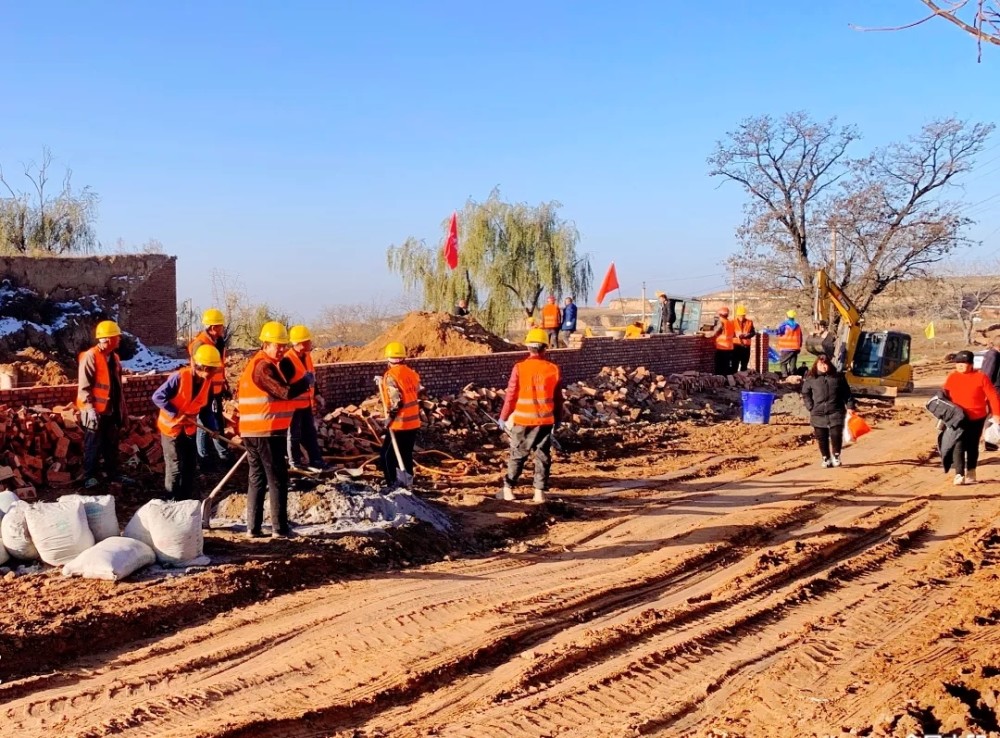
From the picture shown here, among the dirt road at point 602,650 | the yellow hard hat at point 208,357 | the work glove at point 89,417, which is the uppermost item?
the yellow hard hat at point 208,357

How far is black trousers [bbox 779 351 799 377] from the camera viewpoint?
74.5 feet

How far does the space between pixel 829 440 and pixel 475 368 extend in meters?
5.84

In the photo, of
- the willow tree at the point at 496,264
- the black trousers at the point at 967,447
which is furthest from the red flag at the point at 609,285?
the black trousers at the point at 967,447

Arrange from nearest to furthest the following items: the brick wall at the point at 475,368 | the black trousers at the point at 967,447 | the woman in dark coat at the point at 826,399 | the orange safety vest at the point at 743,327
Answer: the brick wall at the point at 475,368, the black trousers at the point at 967,447, the woman in dark coat at the point at 826,399, the orange safety vest at the point at 743,327

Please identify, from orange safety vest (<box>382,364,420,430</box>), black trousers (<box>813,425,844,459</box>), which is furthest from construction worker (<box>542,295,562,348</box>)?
orange safety vest (<box>382,364,420,430</box>)

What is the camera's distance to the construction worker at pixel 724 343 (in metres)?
21.5

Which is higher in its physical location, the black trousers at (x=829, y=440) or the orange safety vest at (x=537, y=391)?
the orange safety vest at (x=537, y=391)

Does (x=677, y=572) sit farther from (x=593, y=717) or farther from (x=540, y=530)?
(x=593, y=717)

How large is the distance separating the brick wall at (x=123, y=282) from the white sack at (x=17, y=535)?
1563 cm

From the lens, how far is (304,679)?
526cm

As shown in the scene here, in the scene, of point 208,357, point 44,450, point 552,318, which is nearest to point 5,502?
point 208,357

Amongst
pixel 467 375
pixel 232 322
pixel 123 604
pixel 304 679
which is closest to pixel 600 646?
pixel 304 679

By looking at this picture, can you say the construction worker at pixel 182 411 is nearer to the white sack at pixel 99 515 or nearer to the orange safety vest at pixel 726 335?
the white sack at pixel 99 515

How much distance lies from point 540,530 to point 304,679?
169 inches
